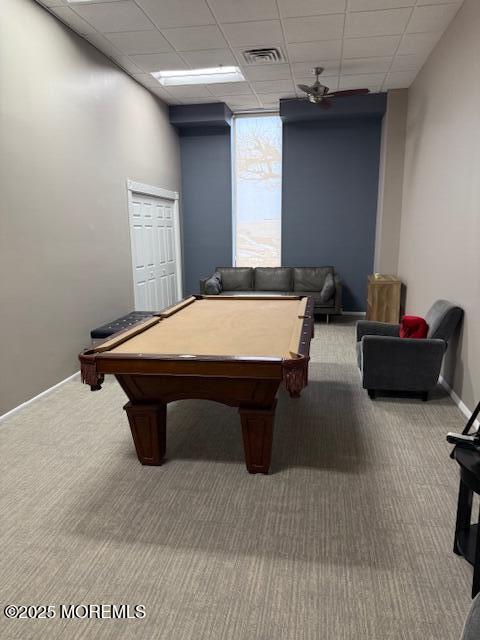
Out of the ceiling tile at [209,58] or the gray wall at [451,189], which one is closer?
the gray wall at [451,189]

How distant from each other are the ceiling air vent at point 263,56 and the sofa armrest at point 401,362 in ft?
11.2

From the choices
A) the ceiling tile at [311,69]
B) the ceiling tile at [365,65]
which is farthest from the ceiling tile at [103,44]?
the ceiling tile at [365,65]

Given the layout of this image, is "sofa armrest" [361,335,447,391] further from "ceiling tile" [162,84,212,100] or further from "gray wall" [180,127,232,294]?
"gray wall" [180,127,232,294]

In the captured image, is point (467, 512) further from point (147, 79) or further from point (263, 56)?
point (147, 79)

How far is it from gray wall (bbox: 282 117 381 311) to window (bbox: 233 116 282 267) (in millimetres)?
284

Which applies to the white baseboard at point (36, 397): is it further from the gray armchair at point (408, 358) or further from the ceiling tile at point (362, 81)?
the ceiling tile at point (362, 81)

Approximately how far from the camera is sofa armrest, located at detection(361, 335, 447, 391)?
3652 millimetres

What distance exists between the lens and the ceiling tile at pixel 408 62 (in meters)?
5.12

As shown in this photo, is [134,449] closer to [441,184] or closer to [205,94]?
[441,184]

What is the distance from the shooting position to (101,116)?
4.85 meters

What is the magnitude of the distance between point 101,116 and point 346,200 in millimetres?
4187

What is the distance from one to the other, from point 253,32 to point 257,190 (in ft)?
11.4

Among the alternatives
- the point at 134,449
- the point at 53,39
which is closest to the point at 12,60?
the point at 53,39

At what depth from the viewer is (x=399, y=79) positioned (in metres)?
5.92
